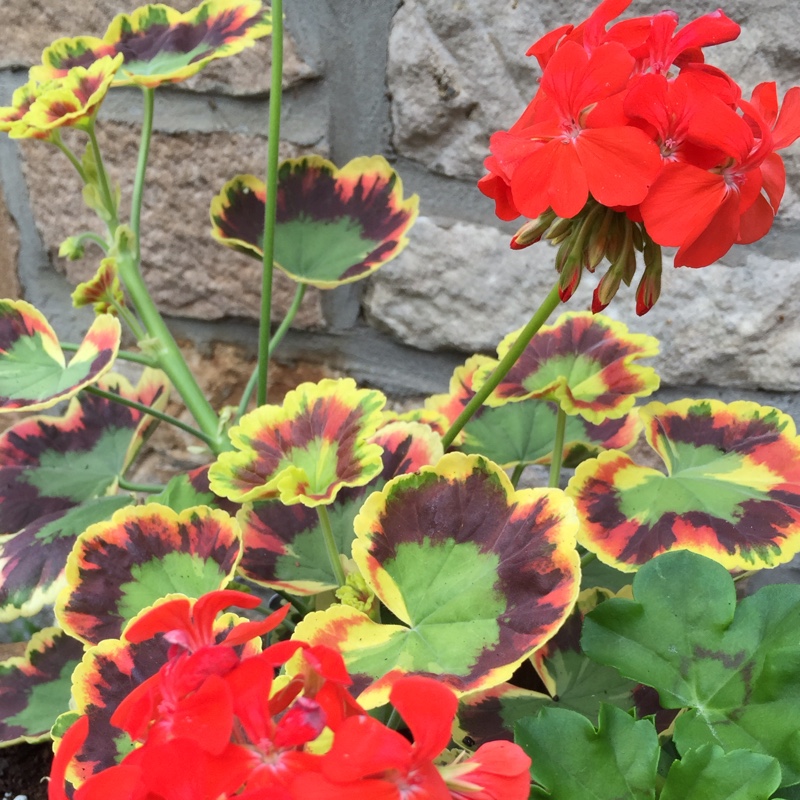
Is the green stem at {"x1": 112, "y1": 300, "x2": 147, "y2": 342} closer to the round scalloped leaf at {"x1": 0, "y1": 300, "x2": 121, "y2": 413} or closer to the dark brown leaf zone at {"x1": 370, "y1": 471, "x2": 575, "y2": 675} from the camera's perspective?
the round scalloped leaf at {"x1": 0, "y1": 300, "x2": 121, "y2": 413}

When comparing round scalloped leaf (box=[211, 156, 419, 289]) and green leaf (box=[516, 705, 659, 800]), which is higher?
round scalloped leaf (box=[211, 156, 419, 289])

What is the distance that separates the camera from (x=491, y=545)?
45 cm

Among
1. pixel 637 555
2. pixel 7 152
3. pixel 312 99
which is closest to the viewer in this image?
pixel 637 555

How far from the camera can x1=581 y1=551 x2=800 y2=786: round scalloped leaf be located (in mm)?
408

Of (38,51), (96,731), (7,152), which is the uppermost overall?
(38,51)

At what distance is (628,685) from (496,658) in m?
0.17

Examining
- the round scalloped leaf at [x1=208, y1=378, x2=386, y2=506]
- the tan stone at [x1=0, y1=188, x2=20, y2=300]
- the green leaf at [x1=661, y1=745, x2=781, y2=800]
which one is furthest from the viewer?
the tan stone at [x1=0, y1=188, x2=20, y2=300]

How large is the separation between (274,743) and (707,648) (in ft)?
0.90

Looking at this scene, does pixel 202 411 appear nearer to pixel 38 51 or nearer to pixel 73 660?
pixel 73 660

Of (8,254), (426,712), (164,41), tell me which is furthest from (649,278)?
(8,254)

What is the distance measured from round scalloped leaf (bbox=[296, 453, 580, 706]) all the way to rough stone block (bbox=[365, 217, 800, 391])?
1.28 feet

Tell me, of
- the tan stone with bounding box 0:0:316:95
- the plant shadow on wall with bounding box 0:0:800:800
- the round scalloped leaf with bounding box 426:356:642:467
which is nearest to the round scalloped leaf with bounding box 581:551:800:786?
the plant shadow on wall with bounding box 0:0:800:800

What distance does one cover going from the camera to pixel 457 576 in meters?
0.45

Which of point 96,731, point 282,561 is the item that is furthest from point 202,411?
point 96,731
